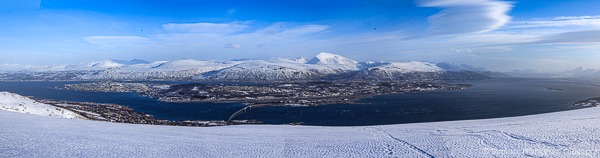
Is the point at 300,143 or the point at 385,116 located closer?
the point at 300,143

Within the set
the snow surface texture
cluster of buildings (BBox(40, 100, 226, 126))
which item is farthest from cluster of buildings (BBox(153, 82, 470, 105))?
the snow surface texture

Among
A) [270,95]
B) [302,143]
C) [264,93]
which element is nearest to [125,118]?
[302,143]

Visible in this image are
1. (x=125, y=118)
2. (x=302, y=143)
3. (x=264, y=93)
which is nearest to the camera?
(x=302, y=143)

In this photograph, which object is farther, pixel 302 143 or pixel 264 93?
pixel 264 93

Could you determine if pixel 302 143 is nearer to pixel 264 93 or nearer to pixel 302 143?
pixel 302 143

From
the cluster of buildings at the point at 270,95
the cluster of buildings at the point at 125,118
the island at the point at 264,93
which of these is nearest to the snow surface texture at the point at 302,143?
the cluster of buildings at the point at 125,118

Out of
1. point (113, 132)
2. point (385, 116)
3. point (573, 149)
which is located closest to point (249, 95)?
point (385, 116)

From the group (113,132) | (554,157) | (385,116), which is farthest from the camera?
(385,116)

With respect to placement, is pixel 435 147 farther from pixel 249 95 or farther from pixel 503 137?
pixel 249 95
